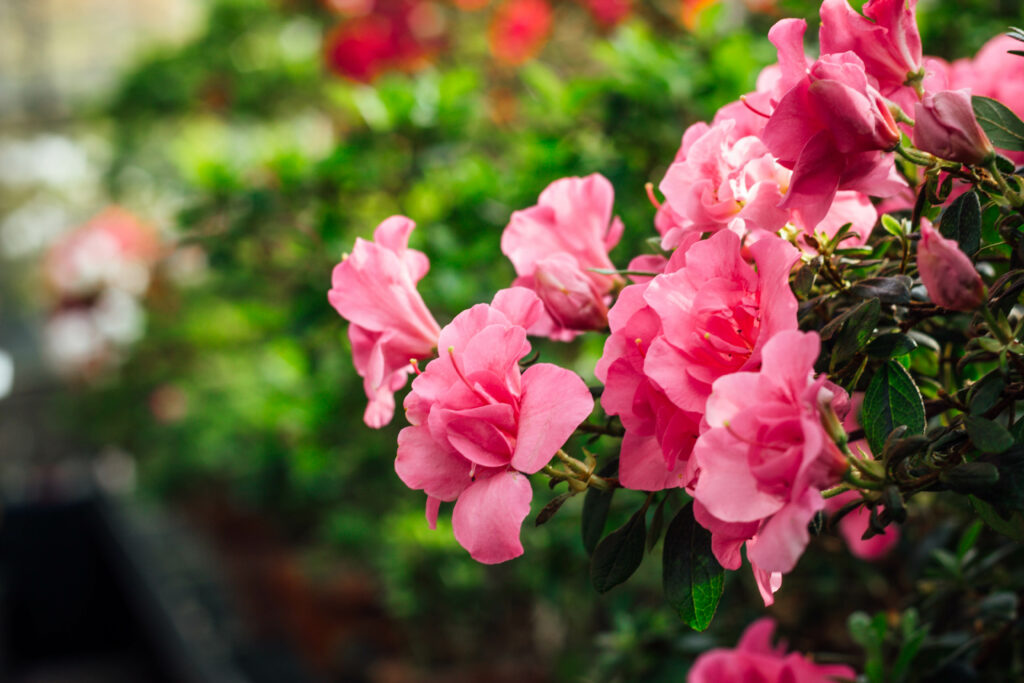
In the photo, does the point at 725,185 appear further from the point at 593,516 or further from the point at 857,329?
the point at 593,516

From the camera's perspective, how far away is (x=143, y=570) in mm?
3053

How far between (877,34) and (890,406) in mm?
170

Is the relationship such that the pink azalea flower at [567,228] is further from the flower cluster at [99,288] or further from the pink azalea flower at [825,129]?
the flower cluster at [99,288]

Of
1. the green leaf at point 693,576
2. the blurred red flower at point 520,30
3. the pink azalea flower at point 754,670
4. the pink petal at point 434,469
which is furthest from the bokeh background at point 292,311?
the pink petal at point 434,469

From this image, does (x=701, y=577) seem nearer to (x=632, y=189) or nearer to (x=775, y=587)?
(x=775, y=587)

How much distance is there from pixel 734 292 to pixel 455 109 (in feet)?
2.83

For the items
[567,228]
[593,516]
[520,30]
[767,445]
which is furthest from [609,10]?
[767,445]

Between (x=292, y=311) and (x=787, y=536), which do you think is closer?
(x=787, y=536)

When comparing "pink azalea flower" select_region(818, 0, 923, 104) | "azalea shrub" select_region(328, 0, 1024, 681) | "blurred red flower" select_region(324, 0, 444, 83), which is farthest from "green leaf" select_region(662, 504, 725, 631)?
"blurred red flower" select_region(324, 0, 444, 83)

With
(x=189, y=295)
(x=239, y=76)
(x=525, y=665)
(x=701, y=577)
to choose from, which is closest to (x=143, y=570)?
(x=189, y=295)

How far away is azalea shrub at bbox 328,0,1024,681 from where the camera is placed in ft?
1.00

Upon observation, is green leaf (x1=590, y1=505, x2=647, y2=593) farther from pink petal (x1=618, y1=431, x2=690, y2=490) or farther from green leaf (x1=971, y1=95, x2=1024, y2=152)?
green leaf (x1=971, y1=95, x2=1024, y2=152)

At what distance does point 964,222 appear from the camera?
37 cm

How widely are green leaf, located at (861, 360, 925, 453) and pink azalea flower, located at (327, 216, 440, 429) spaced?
23 cm
